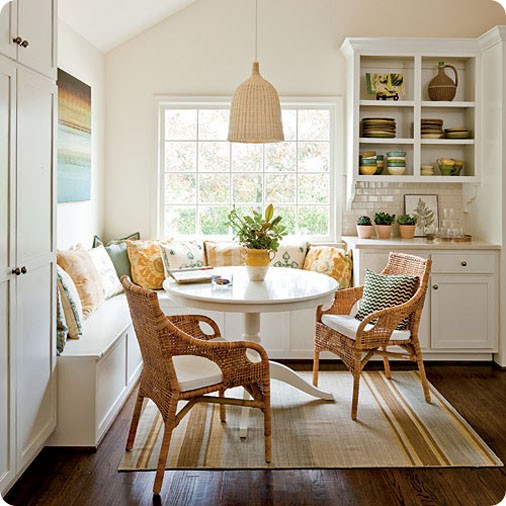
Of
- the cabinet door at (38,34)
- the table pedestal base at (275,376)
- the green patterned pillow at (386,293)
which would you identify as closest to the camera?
the cabinet door at (38,34)

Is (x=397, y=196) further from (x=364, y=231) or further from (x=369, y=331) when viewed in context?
(x=369, y=331)

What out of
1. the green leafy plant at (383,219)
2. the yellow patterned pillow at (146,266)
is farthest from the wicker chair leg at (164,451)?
the green leafy plant at (383,219)

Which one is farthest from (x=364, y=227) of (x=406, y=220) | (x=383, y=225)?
(x=406, y=220)

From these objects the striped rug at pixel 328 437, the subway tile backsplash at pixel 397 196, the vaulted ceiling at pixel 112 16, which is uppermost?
the vaulted ceiling at pixel 112 16

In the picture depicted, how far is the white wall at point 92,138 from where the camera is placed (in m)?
3.92

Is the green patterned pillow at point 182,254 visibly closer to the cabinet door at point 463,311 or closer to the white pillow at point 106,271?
the white pillow at point 106,271

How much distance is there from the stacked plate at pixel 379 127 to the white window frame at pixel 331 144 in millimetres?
293

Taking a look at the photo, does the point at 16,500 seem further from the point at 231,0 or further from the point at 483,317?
the point at 231,0

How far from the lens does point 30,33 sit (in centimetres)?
245

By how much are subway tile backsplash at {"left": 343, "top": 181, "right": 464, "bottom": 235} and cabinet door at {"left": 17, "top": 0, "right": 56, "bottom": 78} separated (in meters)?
2.85

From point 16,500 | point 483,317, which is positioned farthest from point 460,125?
point 16,500

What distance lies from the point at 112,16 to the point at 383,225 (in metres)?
2.55

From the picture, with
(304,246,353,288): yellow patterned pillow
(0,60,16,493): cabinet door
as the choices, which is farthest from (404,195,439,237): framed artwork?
(0,60,16,493): cabinet door

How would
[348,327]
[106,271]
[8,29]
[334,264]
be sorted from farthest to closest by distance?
[334,264], [106,271], [348,327], [8,29]
